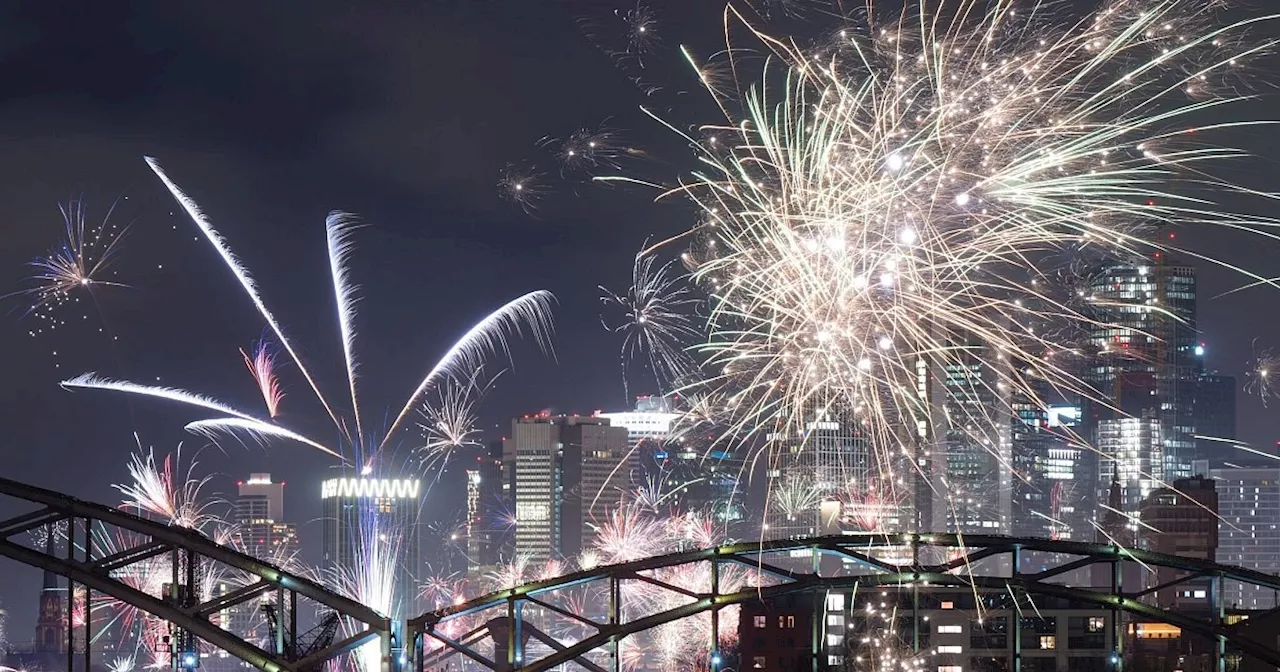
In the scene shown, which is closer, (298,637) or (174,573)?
(174,573)

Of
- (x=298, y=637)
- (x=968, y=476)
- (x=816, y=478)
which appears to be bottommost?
(x=968, y=476)

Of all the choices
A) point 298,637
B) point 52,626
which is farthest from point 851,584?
point 52,626

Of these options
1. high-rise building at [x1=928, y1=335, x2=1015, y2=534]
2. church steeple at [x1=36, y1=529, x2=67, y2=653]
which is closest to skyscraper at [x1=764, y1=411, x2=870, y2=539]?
high-rise building at [x1=928, y1=335, x2=1015, y2=534]

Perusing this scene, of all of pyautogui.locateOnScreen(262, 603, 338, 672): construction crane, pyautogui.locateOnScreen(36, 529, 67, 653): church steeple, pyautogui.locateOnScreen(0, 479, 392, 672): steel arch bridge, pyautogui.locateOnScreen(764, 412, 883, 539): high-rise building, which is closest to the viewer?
pyautogui.locateOnScreen(0, 479, 392, 672): steel arch bridge

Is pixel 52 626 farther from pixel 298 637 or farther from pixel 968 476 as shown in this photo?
pixel 298 637

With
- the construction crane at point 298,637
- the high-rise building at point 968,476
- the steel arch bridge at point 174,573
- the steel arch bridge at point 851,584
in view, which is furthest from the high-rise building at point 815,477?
the steel arch bridge at point 174,573

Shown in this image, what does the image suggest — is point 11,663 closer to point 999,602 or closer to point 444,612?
point 999,602

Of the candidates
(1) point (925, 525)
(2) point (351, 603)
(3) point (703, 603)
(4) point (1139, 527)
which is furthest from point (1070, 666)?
(1) point (925, 525)

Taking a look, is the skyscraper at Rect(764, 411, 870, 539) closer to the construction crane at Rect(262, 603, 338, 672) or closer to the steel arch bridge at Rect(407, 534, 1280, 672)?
the steel arch bridge at Rect(407, 534, 1280, 672)

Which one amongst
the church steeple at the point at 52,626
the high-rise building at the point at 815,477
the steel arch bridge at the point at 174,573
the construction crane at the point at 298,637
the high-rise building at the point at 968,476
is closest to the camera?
the steel arch bridge at the point at 174,573

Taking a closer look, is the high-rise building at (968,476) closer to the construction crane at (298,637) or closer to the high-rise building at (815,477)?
the high-rise building at (815,477)

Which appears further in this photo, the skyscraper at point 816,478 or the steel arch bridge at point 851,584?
the skyscraper at point 816,478
